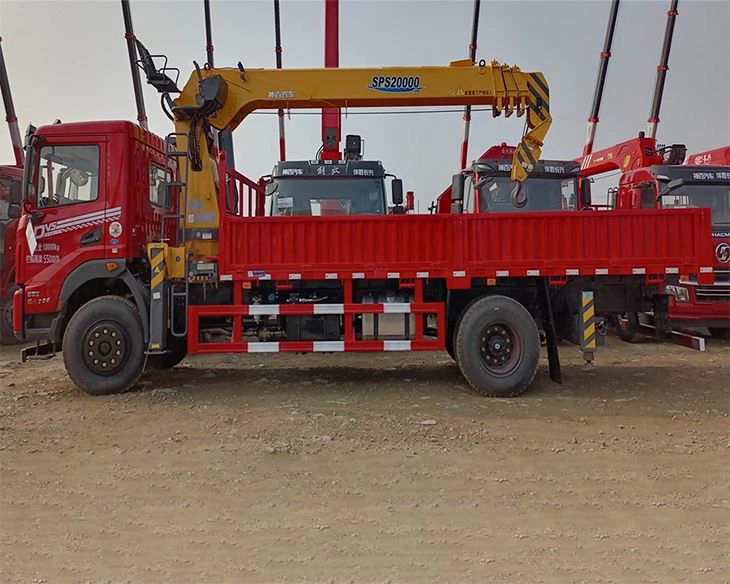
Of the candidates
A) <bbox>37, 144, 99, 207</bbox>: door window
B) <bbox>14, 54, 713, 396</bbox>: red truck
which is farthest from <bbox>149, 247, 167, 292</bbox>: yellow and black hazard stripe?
<bbox>37, 144, 99, 207</bbox>: door window

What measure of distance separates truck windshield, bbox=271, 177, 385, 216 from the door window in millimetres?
2131

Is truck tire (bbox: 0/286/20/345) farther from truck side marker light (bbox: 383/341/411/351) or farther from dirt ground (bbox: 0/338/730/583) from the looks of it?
truck side marker light (bbox: 383/341/411/351)

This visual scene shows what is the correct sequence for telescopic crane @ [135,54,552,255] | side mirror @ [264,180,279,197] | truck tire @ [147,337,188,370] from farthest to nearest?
1. side mirror @ [264,180,279,197]
2. truck tire @ [147,337,188,370]
3. telescopic crane @ [135,54,552,255]

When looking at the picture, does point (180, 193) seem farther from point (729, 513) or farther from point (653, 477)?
point (729, 513)

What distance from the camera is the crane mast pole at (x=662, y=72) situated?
1363 centimetres

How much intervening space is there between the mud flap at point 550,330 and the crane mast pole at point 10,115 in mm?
11441

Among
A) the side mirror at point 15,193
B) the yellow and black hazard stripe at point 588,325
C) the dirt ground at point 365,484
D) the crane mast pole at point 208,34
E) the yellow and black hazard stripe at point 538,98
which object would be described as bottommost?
the dirt ground at point 365,484

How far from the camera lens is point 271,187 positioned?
7398 millimetres

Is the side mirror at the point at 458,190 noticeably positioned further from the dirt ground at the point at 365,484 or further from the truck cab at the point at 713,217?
the dirt ground at the point at 365,484

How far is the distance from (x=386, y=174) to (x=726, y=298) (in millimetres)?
A: 6183

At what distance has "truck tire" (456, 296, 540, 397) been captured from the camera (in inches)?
233

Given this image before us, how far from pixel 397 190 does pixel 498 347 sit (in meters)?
2.43

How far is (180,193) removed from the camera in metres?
6.34

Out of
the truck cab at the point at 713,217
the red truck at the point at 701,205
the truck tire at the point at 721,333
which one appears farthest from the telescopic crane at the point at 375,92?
the truck tire at the point at 721,333
